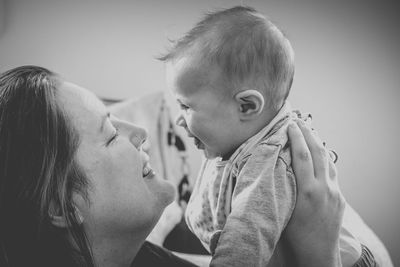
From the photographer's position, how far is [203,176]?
911 mm

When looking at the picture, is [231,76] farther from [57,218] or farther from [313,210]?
[57,218]

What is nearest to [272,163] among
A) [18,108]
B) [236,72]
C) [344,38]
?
[236,72]

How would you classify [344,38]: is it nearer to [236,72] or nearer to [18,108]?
[236,72]

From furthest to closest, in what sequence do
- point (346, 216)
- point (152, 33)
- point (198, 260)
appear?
point (152, 33) → point (198, 260) → point (346, 216)

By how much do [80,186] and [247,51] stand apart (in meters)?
0.46

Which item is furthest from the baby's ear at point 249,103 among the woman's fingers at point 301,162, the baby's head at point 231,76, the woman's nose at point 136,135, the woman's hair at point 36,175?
the woman's hair at point 36,175

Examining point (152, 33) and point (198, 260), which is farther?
point (152, 33)

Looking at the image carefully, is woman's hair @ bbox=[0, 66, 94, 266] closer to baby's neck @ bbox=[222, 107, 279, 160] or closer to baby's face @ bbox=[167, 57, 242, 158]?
baby's face @ bbox=[167, 57, 242, 158]

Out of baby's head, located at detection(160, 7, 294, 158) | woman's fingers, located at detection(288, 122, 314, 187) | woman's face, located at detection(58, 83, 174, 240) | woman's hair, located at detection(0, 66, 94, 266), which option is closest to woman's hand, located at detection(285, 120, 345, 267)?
woman's fingers, located at detection(288, 122, 314, 187)

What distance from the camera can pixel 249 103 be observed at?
29.4 inches

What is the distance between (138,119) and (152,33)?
767 mm

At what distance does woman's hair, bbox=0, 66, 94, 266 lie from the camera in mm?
620

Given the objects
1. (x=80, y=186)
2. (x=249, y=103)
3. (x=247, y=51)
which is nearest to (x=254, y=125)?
(x=249, y=103)

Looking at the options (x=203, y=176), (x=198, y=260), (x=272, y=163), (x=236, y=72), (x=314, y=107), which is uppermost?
(x=236, y=72)
